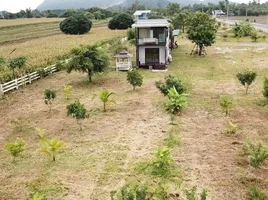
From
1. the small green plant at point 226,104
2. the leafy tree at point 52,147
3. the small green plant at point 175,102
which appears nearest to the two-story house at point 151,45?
the small green plant at point 175,102

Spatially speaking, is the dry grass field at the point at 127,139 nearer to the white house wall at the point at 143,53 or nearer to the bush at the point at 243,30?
the white house wall at the point at 143,53

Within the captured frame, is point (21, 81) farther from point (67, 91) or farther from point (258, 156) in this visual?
point (258, 156)

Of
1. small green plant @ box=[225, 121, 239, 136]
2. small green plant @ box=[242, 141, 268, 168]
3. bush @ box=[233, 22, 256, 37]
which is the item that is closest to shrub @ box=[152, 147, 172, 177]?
small green plant @ box=[242, 141, 268, 168]

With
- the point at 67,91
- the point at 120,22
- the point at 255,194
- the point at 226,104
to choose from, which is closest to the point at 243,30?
the point at 120,22

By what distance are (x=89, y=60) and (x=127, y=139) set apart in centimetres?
985

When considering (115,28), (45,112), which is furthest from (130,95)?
(115,28)

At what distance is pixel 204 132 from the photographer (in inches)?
547

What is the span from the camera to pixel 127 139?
13.4 metres

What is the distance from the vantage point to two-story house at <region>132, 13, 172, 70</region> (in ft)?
90.4

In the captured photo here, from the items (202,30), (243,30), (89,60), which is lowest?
(89,60)

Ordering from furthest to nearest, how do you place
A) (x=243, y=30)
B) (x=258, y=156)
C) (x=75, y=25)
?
1. (x=75, y=25)
2. (x=243, y=30)
3. (x=258, y=156)

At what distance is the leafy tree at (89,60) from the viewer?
71.9 feet

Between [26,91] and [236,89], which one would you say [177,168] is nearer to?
[236,89]

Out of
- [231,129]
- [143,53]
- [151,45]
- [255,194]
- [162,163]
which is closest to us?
[255,194]
